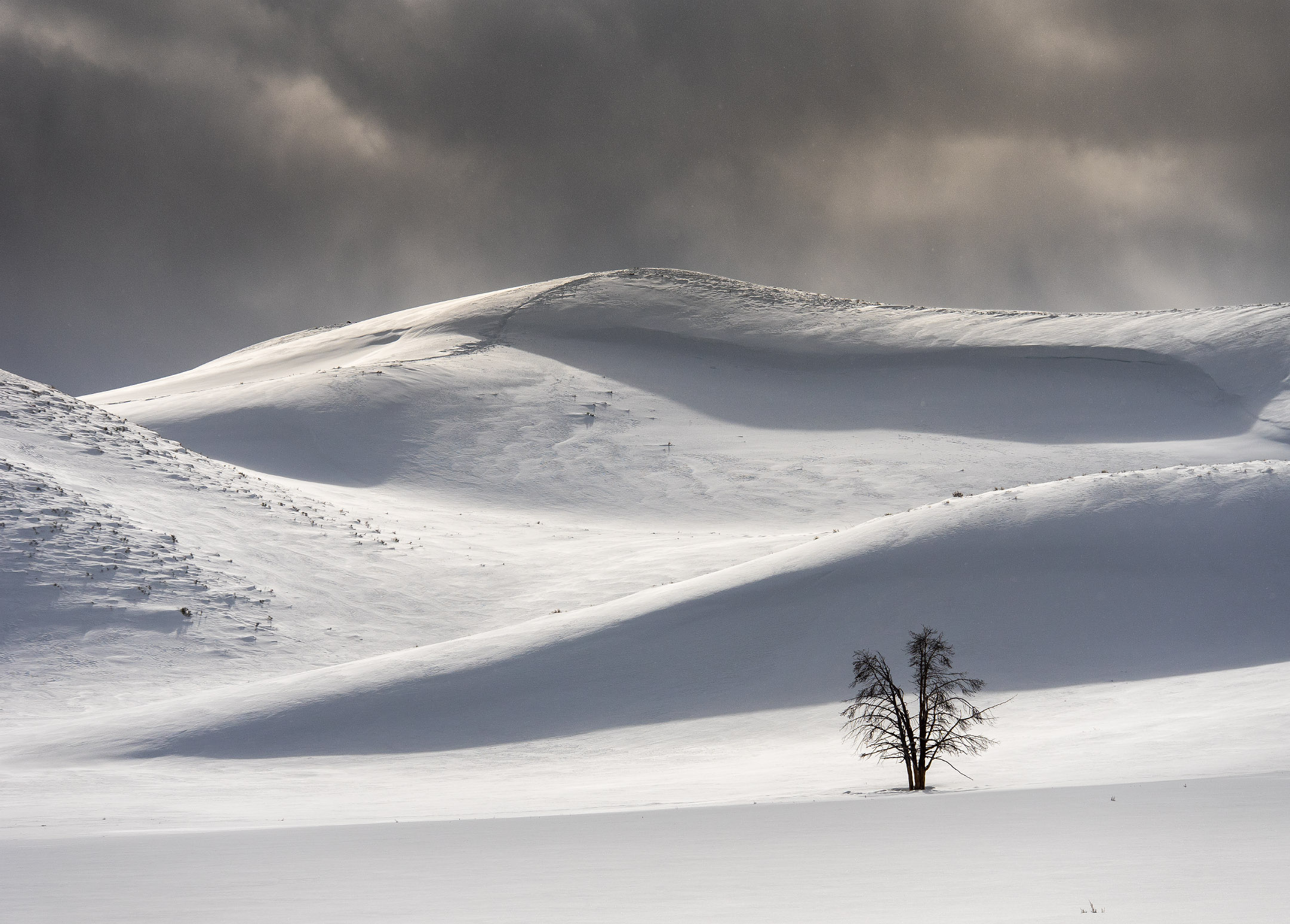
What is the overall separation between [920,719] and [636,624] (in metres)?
8.13

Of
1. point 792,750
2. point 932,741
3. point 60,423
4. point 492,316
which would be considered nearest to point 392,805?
point 792,750

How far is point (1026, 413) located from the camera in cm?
4606

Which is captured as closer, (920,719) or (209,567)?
(920,719)

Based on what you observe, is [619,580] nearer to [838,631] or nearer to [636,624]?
[636,624]

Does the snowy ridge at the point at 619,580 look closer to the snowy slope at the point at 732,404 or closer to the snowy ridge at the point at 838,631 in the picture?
the snowy ridge at the point at 838,631

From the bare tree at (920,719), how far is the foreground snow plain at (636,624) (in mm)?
418

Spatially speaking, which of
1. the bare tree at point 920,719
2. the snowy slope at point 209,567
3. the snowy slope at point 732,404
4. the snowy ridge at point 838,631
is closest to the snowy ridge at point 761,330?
the snowy slope at point 732,404

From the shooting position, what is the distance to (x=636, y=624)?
21375 millimetres

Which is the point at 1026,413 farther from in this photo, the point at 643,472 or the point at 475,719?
the point at 475,719


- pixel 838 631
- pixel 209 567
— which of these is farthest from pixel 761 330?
pixel 838 631

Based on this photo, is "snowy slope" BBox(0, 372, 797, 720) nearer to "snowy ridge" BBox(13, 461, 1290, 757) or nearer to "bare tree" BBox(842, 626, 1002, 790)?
"snowy ridge" BBox(13, 461, 1290, 757)

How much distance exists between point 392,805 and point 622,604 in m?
9.71

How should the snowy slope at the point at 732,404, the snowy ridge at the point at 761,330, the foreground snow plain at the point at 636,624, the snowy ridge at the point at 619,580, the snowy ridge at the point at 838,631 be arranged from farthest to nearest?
1. the snowy ridge at the point at 761,330
2. the snowy slope at the point at 732,404
3. the snowy ridge at the point at 838,631
4. the snowy ridge at the point at 619,580
5. the foreground snow plain at the point at 636,624

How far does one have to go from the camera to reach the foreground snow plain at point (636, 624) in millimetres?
9406
